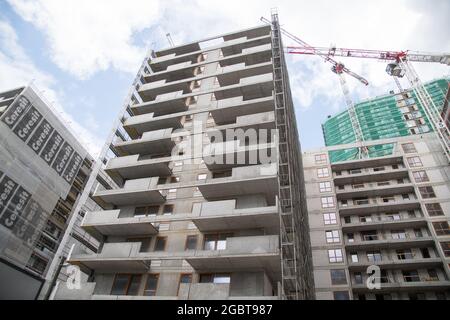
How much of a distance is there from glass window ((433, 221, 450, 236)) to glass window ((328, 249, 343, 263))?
500 inches

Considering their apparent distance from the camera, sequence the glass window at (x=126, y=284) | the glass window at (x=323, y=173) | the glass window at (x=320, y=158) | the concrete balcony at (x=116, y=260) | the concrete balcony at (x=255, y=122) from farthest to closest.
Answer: the glass window at (x=320, y=158), the glass window at (x=323, y=173), the concrete balcony at (x=255, y=122), the glass window at (x=126, y=284), the concrete balcony at (x=116, y=260)

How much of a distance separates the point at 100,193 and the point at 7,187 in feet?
59.0

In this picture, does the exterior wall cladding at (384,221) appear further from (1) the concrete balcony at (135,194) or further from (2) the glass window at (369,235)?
(1) the concrete balcony at (135,194)

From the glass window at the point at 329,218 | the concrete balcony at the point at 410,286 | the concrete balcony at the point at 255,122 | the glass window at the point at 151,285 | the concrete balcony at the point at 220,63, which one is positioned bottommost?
the glass window at the point at 151,285

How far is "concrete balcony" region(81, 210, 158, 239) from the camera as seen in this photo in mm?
23161

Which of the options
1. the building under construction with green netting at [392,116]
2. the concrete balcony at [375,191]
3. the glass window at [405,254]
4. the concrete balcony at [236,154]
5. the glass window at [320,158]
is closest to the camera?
the concrete balcony at [236,154]

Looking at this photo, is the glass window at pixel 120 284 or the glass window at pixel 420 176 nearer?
the glass window at pixel 120 284

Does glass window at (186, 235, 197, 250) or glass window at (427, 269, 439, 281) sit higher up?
glass window at (427, 269, 439, 281)

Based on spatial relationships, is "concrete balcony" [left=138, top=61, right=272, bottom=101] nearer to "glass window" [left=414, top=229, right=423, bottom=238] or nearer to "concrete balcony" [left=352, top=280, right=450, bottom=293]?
"concrete balcony" [left=352, top=280, right=450, bottom=293]

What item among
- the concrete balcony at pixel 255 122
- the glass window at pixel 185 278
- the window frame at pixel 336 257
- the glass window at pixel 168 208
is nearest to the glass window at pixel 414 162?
the window frame at pixel 336 257

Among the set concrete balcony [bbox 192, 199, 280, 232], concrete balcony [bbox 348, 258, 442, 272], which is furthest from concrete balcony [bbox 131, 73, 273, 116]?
concrete balcony [bbox 348, 258, 442, 272]

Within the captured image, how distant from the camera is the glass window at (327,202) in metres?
46.7

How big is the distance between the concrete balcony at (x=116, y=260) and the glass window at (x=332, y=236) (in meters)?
29.3

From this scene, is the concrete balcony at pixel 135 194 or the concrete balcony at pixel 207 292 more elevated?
the concrete balcony at pixel 135 194
